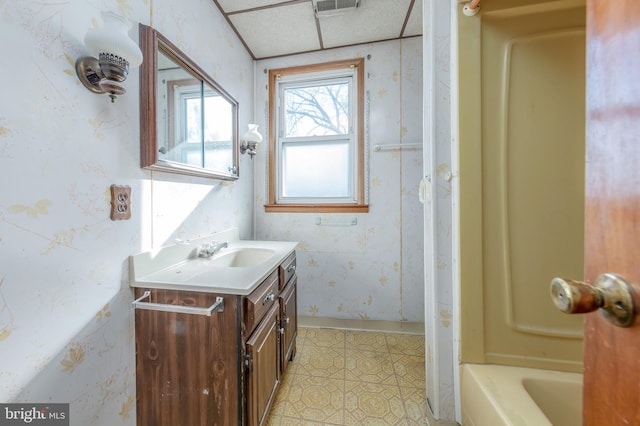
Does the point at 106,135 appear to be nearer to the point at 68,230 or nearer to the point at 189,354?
the point at 68,230

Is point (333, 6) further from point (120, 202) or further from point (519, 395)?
point (519, 395)

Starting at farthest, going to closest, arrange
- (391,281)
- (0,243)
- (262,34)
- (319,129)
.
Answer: (319,129) < (391,281) < (262,34) < (0,243)

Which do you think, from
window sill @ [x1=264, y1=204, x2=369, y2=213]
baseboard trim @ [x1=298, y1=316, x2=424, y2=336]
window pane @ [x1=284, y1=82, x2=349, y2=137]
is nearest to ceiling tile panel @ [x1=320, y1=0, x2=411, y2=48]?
window pane @ [x1=284, y1=82, x2=349, y2=137]

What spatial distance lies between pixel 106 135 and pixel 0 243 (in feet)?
1.55

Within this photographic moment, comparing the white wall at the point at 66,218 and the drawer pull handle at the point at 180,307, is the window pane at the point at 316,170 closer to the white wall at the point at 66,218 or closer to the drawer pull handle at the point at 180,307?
the white wall at the point at 66,218

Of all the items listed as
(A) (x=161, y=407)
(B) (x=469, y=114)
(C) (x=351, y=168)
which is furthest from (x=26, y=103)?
(C) (x=351, y=168)

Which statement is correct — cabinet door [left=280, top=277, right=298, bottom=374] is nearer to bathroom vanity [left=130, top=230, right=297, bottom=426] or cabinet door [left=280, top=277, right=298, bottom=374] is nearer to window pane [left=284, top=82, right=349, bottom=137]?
bathroom vanity [left=130, top=230, right=297, bottom=426]

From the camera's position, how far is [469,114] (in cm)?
100

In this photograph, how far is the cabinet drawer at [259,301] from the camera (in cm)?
95

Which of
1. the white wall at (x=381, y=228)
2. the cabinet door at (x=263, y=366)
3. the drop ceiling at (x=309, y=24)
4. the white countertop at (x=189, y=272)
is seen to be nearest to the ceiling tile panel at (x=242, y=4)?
the drop ceiling at (x=309, y=24)

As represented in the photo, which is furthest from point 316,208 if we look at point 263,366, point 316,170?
point 263,366

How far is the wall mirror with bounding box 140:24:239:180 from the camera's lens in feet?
3.46

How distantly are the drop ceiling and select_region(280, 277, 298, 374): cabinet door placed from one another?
1.96 meters

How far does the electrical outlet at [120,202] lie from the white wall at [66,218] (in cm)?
2
